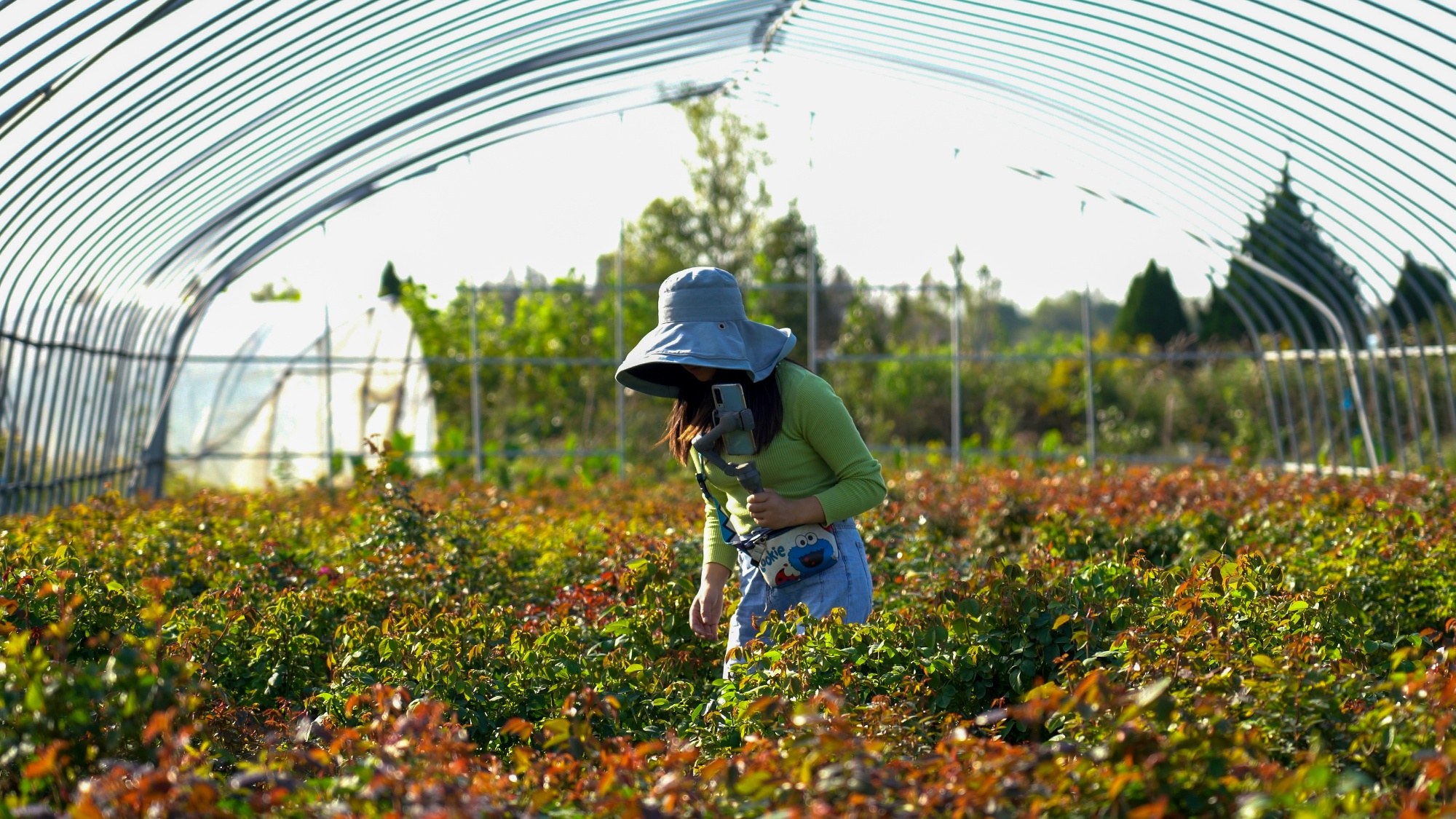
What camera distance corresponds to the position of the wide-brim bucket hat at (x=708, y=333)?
11.4 feet

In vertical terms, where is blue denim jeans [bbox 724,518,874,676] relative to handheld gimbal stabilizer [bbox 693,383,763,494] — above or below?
below

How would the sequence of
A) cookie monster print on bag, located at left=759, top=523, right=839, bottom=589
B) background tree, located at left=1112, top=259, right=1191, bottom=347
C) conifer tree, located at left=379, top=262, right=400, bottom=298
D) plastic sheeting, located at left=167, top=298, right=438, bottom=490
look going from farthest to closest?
background tree, located at left=1112, top=259, right=1191, bottom=347 → conifer tree, located at left=379, top=262, right=400, bottom=298 → plastic sheeting, located at left=167, top=298, right=438, bottom=490 → cookie monster print on bag, located at left=759, top=523, right=839, bottom=589

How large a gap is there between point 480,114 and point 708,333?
26.0 ft

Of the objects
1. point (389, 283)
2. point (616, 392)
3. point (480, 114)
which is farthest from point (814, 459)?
point (616, 392)

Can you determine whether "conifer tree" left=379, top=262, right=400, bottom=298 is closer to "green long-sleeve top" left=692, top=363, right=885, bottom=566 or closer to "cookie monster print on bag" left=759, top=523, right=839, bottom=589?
"green long-sleeve top" left=692, top=363, right=885, bottom=566

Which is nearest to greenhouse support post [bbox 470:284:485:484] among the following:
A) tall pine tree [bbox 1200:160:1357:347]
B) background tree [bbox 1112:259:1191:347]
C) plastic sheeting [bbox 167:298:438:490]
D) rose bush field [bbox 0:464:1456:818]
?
plastic sheeting [bbox 167:298:438:490]

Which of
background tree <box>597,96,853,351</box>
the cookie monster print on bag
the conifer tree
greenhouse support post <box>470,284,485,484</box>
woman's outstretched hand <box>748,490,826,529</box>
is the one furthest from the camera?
background tree <box>597,96,853,351</box>

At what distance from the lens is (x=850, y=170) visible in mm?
17484

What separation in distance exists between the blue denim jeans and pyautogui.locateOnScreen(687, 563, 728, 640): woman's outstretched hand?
0.06 meters

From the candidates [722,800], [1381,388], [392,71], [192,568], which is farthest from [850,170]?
[722,800]

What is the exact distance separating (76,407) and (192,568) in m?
6.63

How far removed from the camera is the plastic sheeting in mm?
14227

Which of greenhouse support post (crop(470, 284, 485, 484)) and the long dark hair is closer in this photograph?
the long dark hair

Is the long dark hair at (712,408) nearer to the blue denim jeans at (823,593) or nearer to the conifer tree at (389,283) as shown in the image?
the blue denim jeans at (823,593)
